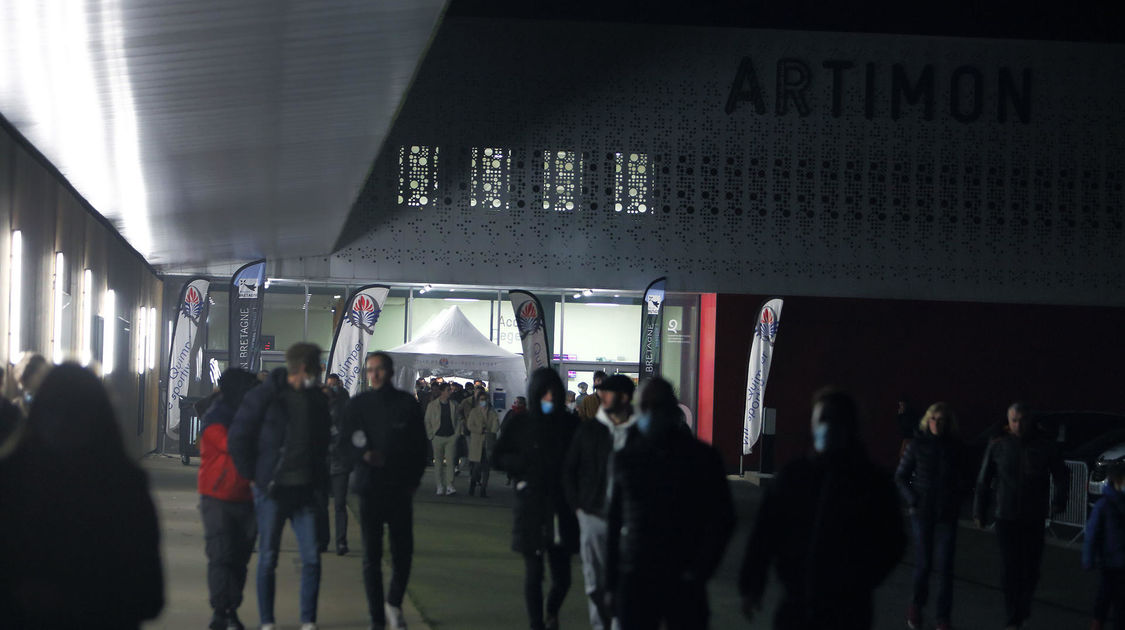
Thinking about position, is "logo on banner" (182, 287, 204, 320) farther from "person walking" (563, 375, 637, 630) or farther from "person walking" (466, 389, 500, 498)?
"person walking" (563, 375, 637, 630)

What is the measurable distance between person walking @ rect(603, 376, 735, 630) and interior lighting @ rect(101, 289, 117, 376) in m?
13.9

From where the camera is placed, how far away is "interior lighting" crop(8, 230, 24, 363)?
1097 centimetres

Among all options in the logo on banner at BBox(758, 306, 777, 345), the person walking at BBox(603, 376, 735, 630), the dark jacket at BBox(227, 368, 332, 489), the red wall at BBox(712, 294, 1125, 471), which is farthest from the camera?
the red wall at BBox(712, 294, 1125, 471)

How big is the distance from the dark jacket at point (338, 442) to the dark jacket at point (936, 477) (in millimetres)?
3795

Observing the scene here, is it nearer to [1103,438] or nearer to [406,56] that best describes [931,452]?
[406,56]

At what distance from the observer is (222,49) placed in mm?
8383

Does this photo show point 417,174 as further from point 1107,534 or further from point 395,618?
point 1107,534

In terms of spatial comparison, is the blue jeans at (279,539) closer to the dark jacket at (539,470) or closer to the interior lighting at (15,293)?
the dark jacket at (539,470)

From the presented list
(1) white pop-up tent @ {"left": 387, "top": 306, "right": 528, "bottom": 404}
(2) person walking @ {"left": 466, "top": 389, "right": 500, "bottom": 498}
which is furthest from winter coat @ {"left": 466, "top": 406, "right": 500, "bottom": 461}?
(1) white pop-up tent @ {"left": 387, "top": 306, "right": 528, "bottom": 404}

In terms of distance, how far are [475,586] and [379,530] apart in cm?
269

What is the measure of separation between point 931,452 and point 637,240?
724 inches

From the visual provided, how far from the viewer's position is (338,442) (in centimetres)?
805

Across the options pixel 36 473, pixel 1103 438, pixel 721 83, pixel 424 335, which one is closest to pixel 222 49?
pixel 36 473

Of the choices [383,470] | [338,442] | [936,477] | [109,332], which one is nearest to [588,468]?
[383,470]
